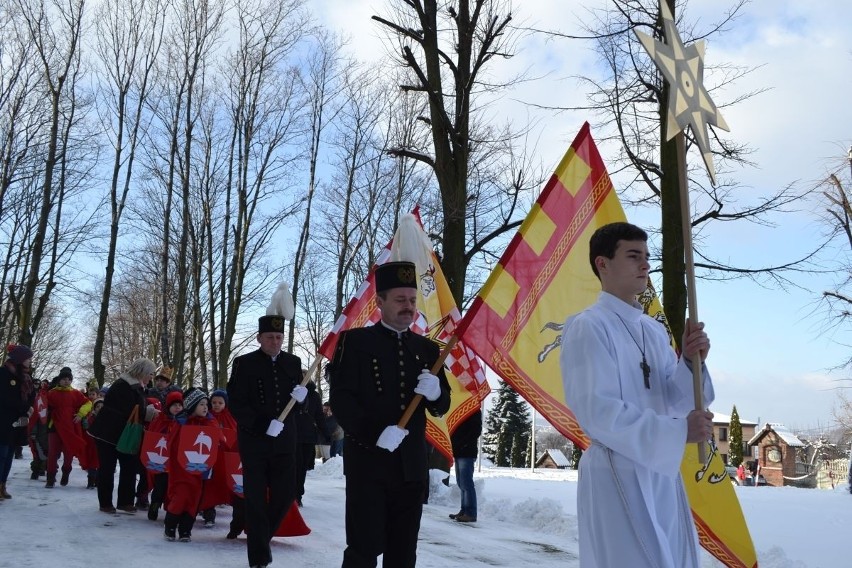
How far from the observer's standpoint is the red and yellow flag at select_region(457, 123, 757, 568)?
6.37 metres

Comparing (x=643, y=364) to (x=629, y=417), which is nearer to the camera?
(x=629, y=417)

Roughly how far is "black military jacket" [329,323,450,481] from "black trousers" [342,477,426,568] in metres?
0.07

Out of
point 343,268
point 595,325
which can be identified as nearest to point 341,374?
point 595,325

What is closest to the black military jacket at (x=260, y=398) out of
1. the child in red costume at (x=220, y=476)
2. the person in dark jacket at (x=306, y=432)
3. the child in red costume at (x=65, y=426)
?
the child in red costume at (x=220, y=476)

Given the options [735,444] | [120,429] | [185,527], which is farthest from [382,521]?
[735,444]

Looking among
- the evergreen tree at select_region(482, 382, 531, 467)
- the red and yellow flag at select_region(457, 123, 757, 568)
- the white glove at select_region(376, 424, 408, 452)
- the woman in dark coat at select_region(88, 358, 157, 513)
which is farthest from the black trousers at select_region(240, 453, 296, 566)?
the evergreen tree at select_region(482, 382, 531, 467)

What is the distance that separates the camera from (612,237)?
3.77m

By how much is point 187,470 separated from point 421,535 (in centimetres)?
272

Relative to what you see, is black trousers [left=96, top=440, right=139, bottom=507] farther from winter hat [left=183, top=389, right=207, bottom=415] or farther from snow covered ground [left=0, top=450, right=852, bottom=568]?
winter hat [left=183, top=389, right=207, bottom=415]

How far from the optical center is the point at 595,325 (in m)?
3.52

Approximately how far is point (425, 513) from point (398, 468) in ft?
23.2

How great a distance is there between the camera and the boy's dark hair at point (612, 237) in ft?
12.3

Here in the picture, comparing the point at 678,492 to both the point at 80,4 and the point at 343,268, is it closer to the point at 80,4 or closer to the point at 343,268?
the point at 343,268

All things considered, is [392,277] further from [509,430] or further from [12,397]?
[509,430]
